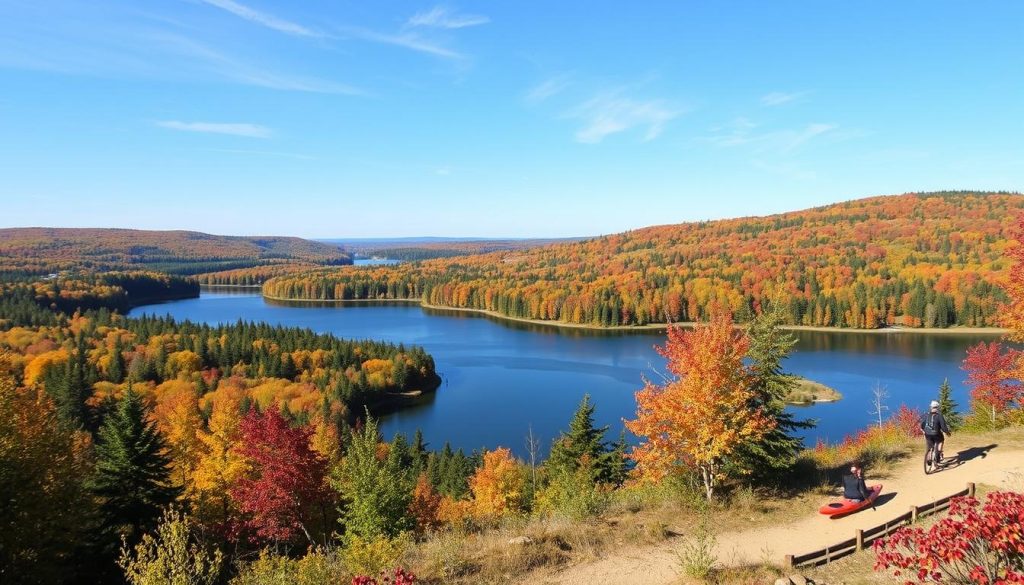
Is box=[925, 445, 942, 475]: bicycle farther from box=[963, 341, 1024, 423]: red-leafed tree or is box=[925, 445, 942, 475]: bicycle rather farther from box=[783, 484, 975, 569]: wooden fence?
box=[963, 341, 1024, 423]: red-leafed tree

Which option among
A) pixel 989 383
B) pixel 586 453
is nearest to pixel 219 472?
pixel 586 453

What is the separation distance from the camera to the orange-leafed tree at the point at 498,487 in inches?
1280

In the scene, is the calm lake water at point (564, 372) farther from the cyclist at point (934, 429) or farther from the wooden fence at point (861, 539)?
the wooden fence at point (861, 539)

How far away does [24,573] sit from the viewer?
1398cm

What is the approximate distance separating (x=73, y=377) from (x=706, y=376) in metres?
65.5

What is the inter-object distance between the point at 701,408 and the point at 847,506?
12.5 ft

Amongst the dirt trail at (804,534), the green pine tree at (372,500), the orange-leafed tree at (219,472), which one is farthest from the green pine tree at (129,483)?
the dirt trail at (804,534)

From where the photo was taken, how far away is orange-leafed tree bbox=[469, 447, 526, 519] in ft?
107

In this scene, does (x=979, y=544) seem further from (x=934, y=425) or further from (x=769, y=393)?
A: (x=769, y=393)

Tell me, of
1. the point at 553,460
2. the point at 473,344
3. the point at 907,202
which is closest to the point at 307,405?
the point at 553,460

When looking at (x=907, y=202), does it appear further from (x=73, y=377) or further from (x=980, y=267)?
(x=73, y=377)

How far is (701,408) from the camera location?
14.5m

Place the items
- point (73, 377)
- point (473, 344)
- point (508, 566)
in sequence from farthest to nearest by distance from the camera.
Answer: point (473, 344) → point (73, 377) → point (508, 566)

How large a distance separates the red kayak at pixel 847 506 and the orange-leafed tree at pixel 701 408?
2.16 metres
